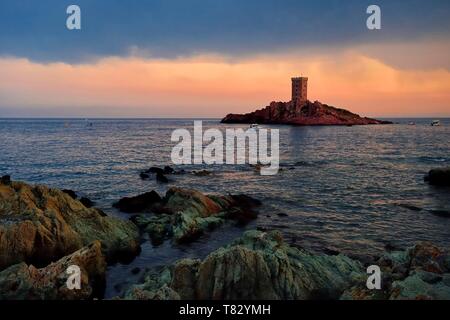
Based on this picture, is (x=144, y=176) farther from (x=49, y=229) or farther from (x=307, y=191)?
(x=49, y=229)

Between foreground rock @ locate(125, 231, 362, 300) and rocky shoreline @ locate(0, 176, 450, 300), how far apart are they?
3cm

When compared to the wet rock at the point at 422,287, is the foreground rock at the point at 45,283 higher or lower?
lower

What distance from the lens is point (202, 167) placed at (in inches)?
2018

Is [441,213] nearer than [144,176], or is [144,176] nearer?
[441,213]

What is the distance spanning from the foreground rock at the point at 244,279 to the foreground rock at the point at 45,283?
2154 millimetres

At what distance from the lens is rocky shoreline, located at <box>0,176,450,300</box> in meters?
12.5

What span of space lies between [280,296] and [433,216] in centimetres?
1875

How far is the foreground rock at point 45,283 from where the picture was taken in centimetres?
1256

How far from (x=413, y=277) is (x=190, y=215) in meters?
14.2

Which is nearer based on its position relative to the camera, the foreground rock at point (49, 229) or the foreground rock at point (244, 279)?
the foreground rock at point (244, 279)

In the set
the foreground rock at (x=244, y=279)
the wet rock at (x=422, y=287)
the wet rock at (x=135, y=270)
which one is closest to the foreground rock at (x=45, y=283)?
the wet rock at (x=135, y=270)

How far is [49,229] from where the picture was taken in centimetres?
1700

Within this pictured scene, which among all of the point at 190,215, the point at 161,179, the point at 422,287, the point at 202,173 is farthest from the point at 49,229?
the point at 202,173
